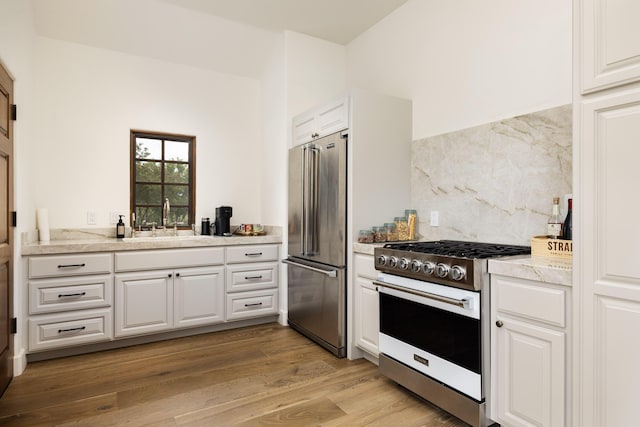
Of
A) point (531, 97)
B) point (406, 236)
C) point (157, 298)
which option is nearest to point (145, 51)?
point (157, 298)

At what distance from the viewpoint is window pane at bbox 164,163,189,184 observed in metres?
4.07

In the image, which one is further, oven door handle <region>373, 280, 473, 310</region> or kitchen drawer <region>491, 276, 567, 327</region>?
oven door handle <region>373, 280, 473, 310</region>

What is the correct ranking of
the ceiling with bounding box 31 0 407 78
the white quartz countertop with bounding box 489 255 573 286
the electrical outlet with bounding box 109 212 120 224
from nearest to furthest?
the white quartz countertop with bounding box 489 255 573 286
the ceiling with bounding box 31 0 407 78
the electrical outlet with bounding box 109 212 120 224

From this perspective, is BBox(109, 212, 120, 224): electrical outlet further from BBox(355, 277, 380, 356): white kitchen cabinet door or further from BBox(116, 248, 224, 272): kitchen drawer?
BBox(355, 277, 380, 356): white kitchen cabinet door

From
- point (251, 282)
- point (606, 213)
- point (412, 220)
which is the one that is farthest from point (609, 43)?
point (251, 282)

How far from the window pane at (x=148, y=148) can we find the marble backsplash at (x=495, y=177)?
2.66m

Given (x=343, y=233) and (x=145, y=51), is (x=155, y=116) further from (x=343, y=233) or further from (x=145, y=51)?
(x=343, y=233)

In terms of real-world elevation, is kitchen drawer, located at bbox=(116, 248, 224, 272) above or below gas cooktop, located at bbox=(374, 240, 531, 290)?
below

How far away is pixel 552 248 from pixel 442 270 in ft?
1.87

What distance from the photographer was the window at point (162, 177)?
12.9ft

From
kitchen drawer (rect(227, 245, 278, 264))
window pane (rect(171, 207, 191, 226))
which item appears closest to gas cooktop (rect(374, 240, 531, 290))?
kitchen drawer (rect(227, 245, 278, 264))

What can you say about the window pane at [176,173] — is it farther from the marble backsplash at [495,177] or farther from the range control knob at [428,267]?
the range control knob at [428,267]

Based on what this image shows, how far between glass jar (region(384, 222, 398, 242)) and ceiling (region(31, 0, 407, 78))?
199cm

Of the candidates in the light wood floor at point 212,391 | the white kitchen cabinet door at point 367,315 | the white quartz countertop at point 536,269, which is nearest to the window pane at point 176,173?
the light wood floor at point 212,391
